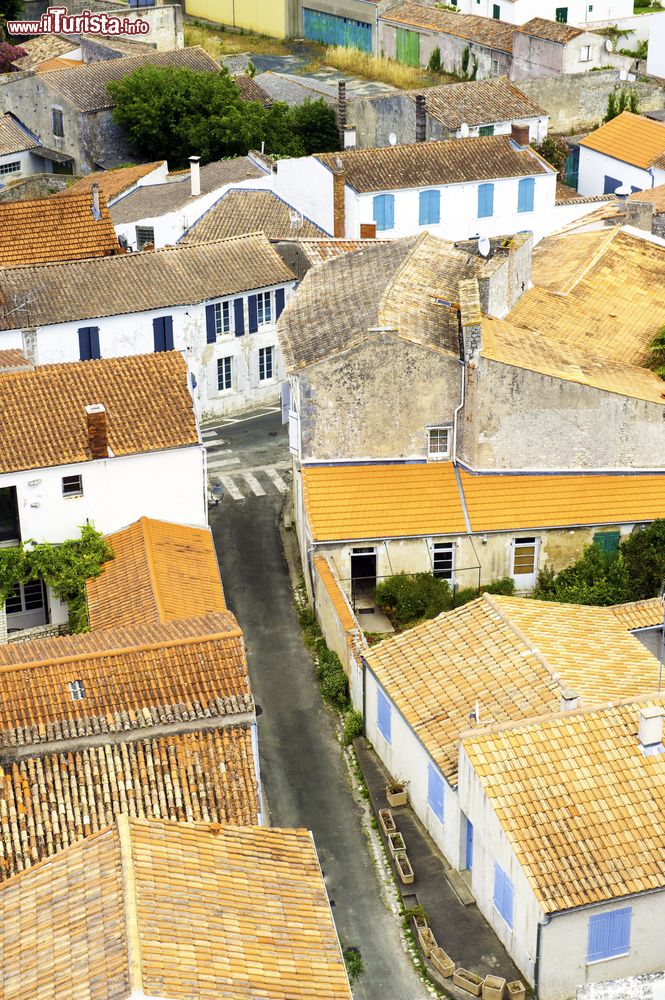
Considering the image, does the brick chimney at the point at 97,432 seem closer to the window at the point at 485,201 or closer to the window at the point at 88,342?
the window at the point at 88,342

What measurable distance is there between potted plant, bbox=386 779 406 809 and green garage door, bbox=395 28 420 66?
73.9m

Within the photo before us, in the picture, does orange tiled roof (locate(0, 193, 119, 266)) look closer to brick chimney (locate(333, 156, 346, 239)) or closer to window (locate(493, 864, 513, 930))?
brick chimney (locate(333, 156, 346, 239))

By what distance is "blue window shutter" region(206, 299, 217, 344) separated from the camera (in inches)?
2279

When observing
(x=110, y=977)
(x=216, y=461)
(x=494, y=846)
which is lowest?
(x=216, y=461)

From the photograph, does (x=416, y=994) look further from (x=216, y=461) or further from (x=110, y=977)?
(x=216, y=461)

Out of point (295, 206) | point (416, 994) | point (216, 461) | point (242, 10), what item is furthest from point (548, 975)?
point (242, 10)

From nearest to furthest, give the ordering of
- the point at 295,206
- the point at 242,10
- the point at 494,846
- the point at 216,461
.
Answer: the point at 494,846 → the point at 216,461 → the point at 295,206 → the point at 242,10

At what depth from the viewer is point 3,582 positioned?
42.1m

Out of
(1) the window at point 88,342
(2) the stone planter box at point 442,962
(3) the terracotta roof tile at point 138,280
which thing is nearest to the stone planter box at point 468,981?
(2) the stone planter box at point 442,962

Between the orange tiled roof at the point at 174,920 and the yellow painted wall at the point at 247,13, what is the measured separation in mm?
92109

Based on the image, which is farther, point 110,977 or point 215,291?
point 215,291

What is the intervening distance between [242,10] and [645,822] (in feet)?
316

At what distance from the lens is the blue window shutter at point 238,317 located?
193ft

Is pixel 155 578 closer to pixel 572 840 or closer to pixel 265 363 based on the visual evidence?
pixel 572 840
